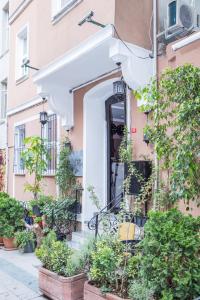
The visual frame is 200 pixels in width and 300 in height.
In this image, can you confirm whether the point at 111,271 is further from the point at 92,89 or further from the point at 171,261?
the point at 92,89

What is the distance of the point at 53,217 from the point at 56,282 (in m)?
2.92

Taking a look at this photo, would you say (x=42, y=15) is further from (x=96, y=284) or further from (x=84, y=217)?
(x=96, y=284)

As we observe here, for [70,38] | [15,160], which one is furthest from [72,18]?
[15,160]

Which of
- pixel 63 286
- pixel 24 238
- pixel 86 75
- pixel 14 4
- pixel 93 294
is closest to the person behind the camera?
pixel 93 294

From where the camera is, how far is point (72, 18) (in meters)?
6.86

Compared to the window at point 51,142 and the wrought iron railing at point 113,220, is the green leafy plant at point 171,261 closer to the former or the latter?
the wrought iron railing at point 113,220

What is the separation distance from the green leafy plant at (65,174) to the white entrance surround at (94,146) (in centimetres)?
Result: 48

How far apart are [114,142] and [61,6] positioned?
346cm

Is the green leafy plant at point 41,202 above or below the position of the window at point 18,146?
below

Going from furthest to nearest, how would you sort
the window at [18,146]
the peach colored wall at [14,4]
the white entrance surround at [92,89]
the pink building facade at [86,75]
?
the window at [18,146] < the peach colored wall at [14,4] < the white entrance surround at [92,89] < the pink building facade at [86,75]

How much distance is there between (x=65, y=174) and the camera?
313 inches

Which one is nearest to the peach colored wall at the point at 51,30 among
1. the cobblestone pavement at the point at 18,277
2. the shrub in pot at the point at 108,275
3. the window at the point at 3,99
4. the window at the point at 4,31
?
the window at the point at 4,31

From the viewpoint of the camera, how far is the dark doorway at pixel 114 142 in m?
7.70

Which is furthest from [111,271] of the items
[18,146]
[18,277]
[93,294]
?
[18,146]
